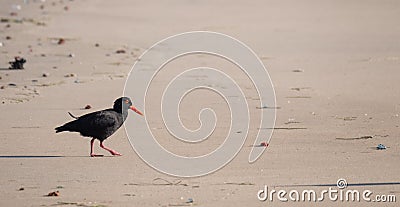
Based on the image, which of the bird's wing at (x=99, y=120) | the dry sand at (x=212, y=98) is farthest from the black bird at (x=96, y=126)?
the dry sand at (x=212, y=98)

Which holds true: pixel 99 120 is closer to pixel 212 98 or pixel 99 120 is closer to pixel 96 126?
pixel 96 126

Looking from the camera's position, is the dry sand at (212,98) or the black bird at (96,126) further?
the black bird at (96,126)

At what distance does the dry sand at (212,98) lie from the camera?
7.66m

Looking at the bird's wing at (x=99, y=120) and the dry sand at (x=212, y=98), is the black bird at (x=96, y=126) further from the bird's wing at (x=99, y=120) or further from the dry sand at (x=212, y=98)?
the dry sand at (x=212, y=98)

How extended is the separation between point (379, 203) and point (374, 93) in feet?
19.7

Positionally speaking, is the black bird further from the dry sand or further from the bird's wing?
the dry sand

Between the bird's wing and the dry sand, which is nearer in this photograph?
the dry sand

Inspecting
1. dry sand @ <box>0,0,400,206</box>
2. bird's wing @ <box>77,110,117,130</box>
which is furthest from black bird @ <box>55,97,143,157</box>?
dry sand @ <box>0,0,400,206</box>

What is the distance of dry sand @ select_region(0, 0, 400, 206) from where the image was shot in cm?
766

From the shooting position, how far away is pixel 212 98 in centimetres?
1241

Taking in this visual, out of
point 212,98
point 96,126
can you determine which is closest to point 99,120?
point 96,126

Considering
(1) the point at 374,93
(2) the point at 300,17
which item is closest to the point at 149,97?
(1) the point at 374,93

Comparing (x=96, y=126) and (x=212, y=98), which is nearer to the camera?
(x=96, y=126)

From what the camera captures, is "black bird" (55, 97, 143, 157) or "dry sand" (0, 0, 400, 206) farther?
"black bird" (55, 97, 143, 157)
